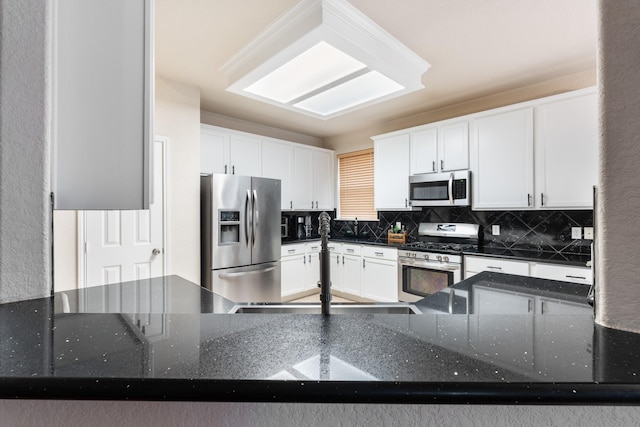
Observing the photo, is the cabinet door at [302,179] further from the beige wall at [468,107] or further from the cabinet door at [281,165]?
the beige wall at [468,107]

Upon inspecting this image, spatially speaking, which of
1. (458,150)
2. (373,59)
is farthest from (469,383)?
(458,150)

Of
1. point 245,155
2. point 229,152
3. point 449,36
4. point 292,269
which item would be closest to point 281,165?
Result: point 245,155

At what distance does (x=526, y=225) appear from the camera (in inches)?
130

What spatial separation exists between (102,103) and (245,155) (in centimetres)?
328

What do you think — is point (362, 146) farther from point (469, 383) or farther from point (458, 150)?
point (469, 383)

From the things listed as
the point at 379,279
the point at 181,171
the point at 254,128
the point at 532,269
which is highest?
the point at 254,128

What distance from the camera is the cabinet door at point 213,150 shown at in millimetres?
3604

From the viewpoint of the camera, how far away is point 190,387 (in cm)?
44

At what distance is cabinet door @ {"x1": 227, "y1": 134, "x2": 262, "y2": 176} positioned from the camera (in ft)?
12.7

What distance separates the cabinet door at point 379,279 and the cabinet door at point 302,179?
1.30 metres

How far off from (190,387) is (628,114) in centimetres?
88

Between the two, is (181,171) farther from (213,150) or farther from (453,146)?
(453,146)

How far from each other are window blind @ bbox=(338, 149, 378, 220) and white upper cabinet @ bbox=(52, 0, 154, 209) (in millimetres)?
4198

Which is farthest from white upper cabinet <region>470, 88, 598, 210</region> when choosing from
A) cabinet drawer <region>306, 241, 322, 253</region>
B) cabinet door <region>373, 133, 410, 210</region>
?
cabinet drawer <region>306, 241, 322, 253</region>
